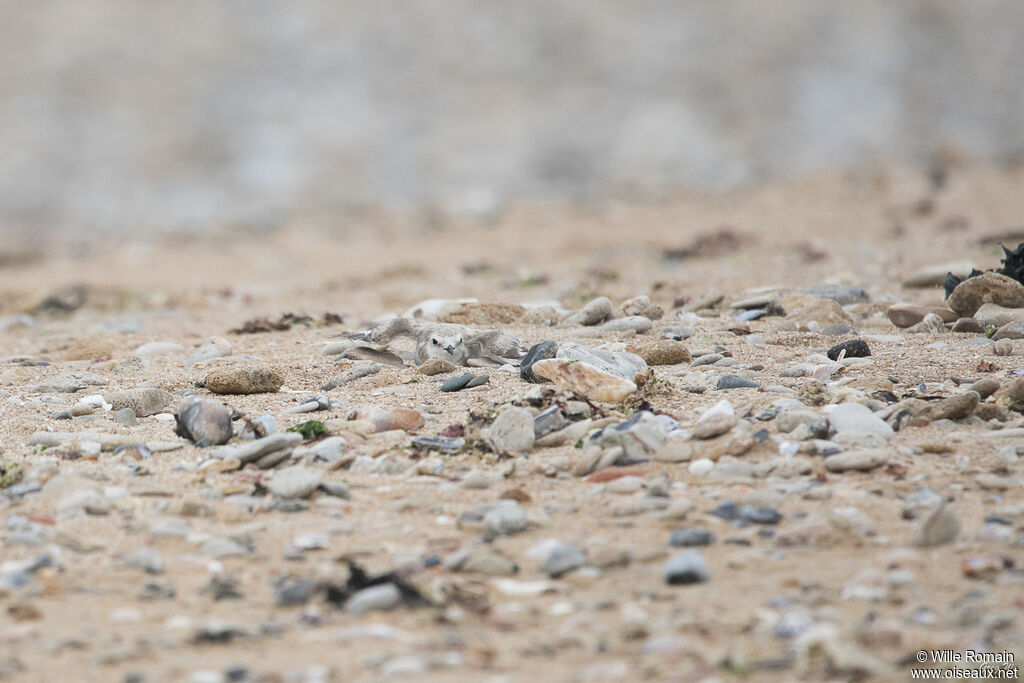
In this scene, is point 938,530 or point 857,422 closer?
point 938,530

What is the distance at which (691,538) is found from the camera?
2.79m

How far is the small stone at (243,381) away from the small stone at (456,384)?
83 centimetres

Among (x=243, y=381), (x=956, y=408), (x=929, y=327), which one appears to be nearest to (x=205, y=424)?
(x=243, y=381)

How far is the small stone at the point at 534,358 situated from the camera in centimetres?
445

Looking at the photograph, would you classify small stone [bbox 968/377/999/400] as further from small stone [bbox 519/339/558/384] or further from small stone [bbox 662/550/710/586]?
small stone [bbox 662/550/710/586]

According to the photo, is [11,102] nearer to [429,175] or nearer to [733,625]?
[429,175]

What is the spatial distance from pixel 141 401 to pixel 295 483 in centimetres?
156

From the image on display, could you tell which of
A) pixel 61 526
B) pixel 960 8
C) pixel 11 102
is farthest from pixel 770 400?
pixel 960 8

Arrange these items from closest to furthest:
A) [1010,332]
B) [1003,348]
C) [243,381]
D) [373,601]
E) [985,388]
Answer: [373,601] < [985,388] < [243,381] < [1003,348] < [1010,332]

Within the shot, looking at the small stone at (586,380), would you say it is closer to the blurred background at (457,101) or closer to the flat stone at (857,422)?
the flat stone at (857,422)

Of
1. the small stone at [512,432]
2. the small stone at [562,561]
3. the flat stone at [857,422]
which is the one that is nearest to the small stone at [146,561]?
the small stone at [562,561]

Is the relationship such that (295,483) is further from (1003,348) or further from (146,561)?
(1003,348)

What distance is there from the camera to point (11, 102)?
1995 centimetres

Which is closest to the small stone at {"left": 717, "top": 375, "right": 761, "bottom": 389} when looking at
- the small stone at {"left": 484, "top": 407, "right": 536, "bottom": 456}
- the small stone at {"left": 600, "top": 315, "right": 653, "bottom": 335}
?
the small stone at {"left": 484, "top": 407, "right": 536, "bottom": 456}
